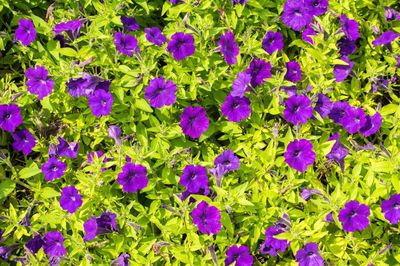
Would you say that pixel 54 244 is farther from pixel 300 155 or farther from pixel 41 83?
pixel 300 155

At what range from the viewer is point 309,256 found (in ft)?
10.6

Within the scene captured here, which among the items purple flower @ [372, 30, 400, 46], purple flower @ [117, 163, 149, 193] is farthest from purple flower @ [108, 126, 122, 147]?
purple flower @ [372, 30, 400, 46]

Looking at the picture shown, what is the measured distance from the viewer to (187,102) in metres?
3.85

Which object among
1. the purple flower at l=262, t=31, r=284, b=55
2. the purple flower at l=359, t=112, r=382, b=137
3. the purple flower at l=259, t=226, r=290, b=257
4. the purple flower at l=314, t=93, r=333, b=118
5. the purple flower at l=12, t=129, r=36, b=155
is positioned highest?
the purple flower at l=262, t=31, r=284, b=55

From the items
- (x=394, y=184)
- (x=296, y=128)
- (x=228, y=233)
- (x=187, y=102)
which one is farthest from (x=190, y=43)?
(x=394, y=184)

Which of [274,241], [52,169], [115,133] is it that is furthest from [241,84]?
[52,169]

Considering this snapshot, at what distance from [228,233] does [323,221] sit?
2.00 ft

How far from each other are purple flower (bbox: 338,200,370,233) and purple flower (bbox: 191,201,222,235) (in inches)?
28.9

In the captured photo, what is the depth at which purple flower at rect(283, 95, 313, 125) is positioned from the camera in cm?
351

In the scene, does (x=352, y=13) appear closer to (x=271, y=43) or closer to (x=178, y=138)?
(x=271, y=43)

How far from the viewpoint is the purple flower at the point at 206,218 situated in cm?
321

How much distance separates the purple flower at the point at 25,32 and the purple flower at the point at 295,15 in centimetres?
182

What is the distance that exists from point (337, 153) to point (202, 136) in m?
0.92

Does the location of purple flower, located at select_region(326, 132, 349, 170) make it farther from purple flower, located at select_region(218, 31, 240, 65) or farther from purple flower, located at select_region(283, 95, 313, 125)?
purple flower, located at select_region(218, 31, 240, 65)
